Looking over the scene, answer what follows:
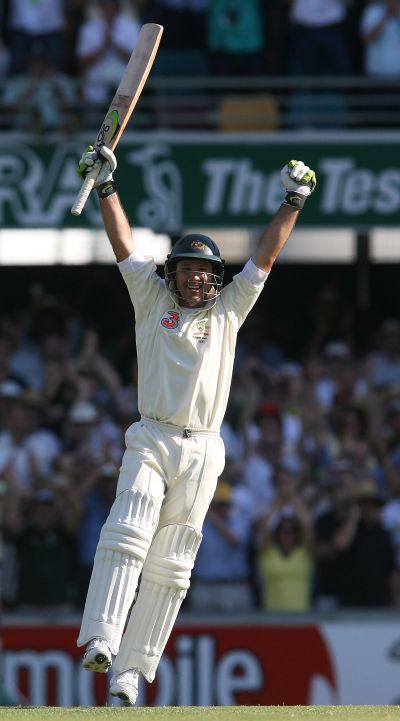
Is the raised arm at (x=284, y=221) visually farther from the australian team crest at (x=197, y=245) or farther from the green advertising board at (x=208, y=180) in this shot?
the green advertising board at (x=208, y=180)

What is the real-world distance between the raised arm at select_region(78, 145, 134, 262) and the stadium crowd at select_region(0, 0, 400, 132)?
19.1 feet

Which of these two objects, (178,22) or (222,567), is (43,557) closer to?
(222,567)

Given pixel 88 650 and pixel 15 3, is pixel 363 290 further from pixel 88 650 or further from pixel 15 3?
pixel 88 650

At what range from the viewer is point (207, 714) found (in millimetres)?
6430

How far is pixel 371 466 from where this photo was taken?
11.9m

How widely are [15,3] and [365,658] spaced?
20.5ft

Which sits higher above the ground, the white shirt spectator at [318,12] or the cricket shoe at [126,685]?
the white shirt spectator at [318,12]

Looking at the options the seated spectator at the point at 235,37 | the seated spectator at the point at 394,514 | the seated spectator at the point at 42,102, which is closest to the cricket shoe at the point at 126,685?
the seated spectator at the point at 394,514

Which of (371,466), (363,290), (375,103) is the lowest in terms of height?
(371,466)

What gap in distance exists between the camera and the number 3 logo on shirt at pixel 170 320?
683 cm

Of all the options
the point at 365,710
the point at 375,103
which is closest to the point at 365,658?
the point at 365,710

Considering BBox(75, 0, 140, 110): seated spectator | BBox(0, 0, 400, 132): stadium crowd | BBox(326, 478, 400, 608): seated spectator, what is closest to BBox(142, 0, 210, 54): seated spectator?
BBox(0, 0, 400, 132): stadium crowd

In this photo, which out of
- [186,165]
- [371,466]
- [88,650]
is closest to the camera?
[88,650]

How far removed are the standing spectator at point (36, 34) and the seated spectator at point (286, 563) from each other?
449 centimetres
